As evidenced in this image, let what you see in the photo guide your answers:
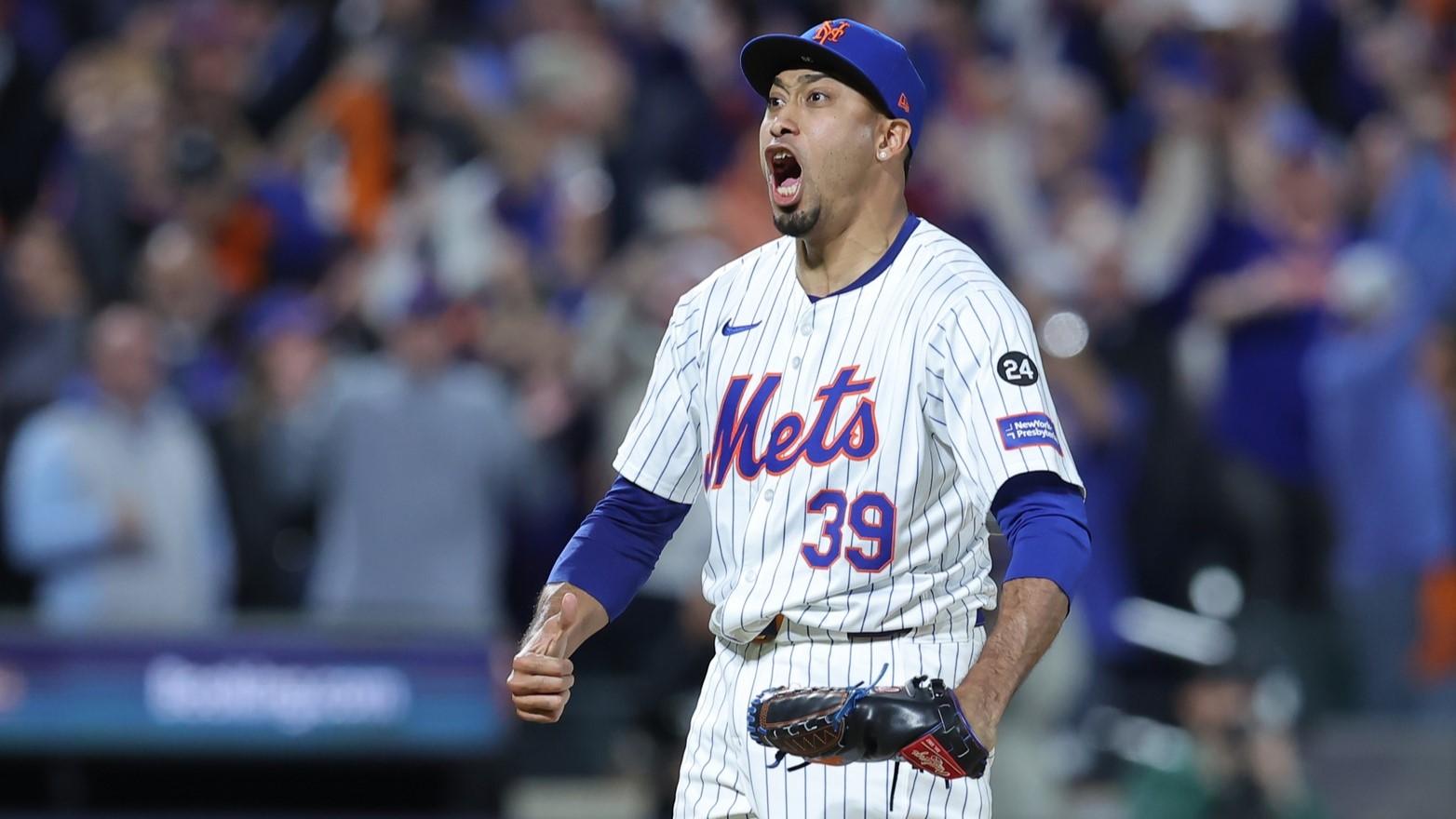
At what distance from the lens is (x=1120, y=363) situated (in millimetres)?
8789

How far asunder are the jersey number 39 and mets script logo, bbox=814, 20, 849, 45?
818mm

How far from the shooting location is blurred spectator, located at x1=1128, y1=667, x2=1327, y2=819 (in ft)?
24.6

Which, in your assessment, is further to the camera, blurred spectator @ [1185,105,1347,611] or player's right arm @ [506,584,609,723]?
blurred spectator @ [1185,105,1347,611]

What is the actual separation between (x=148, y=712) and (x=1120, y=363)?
4015mm

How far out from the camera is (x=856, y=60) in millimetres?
3896

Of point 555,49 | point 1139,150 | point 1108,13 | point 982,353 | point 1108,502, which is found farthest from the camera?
point 1108,13

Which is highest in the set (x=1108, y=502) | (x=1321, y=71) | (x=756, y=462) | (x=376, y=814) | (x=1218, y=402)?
(x=1321, y=71)

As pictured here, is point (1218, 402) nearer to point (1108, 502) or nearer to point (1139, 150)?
point (1108, 502)

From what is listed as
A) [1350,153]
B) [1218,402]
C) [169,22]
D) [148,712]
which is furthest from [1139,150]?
[148,712]

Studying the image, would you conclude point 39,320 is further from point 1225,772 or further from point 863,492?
point 863,492

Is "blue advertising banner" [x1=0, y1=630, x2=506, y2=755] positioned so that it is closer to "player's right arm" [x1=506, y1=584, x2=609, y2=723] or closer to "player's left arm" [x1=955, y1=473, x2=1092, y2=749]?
"player's right arm" [x1=506, y1=584, x2=609, y2=723]

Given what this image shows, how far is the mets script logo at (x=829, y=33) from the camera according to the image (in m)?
3.92

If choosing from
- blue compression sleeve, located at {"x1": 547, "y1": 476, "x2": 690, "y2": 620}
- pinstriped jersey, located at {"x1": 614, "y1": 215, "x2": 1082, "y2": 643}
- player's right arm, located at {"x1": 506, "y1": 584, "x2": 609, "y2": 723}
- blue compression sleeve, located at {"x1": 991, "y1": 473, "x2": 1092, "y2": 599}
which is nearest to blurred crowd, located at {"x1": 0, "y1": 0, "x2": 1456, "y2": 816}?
blue compression sleeve, located at {"x1": 547, "y1": 476, "x2": 690, "y2": 620}

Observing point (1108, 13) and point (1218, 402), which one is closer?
point (1218, 402)
